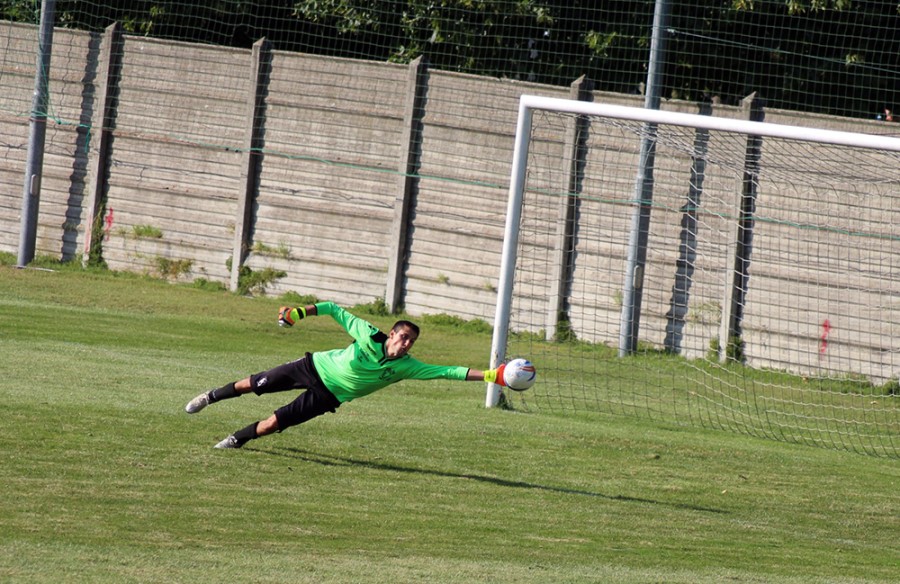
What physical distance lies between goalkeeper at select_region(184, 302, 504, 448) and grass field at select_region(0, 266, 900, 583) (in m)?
0.36

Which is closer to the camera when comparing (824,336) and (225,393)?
(225,393)

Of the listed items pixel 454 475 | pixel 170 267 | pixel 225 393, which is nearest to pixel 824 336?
pixel 454 475

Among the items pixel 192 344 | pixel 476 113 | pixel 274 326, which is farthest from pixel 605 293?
pixel 192 344

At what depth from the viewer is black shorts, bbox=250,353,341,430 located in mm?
9523

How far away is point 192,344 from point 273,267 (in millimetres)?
4168

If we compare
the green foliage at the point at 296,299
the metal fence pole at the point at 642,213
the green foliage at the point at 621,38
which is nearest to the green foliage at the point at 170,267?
the green foliage at the point at 296,299

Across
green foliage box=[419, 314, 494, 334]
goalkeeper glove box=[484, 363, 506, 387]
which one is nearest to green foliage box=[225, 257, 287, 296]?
green foliage box=[419, 314, 494, 334]

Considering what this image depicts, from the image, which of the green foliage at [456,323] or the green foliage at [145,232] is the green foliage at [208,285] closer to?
the green foliage at [145,232]

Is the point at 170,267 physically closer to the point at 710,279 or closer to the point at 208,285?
the point at 208,285

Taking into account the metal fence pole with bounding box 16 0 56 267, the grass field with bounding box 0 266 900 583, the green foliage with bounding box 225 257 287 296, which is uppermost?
the metal fence pole with bounding box 16 0 56 267

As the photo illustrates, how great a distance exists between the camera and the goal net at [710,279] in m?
13.8

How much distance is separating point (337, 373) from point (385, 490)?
4.07 ft

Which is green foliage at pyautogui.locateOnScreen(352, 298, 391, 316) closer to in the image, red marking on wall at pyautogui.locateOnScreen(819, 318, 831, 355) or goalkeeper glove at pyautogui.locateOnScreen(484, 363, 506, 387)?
red marking on wall at pyautogui.locateOnScreen(819, 318, 831, 355)

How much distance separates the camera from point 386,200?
17750 millimetres
